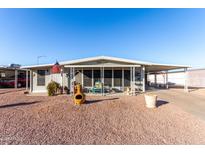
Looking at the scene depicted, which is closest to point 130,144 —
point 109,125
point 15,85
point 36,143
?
point 109,125

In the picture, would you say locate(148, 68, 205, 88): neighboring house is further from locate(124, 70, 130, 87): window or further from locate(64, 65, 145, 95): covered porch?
locate(124, 70, 130, 87): window

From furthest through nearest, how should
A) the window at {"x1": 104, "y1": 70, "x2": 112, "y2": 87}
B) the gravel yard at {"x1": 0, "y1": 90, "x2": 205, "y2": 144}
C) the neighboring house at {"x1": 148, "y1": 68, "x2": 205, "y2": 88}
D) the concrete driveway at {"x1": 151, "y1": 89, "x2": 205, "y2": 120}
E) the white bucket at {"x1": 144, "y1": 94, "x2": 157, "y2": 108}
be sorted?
the neighboring house at {"x1": 148, "y1": 68, "x2": 205, "y2": 88}
the window at {"x1": 104, "y1": 70, "x2": 112, "y2": 87}
the white bucket at {"x1": 144, "y1": 94, "x2": 157, "y2": 108}
the concrete driveway at {"x1": 151, "y1": 89, "x2": 205, "y2": 120}
the gravel yard at {"x1": 0, "y1": 90, "x2": 205, "y2": 144}

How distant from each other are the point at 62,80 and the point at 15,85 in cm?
1007

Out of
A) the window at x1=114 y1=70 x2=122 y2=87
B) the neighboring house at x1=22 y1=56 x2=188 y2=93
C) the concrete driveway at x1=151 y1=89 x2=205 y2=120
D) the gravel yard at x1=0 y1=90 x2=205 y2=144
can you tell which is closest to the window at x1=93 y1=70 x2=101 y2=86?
the neighboring house at x1=22 y1=56 x2=188 y2=93

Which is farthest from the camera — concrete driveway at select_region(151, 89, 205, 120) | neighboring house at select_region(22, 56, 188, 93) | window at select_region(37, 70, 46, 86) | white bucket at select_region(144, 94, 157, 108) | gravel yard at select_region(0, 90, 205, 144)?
window at select_region(37, 70, 46, 86)

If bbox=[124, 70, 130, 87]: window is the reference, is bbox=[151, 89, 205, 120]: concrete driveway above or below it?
below

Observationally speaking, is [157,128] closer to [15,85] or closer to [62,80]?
[62,80]

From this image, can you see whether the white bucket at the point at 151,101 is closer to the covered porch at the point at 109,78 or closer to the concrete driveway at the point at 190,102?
the concrete driveway at the point at 190,102

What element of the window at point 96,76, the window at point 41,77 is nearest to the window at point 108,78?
the window at point 96,76

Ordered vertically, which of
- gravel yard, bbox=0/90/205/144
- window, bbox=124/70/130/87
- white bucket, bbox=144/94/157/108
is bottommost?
gravel yard, bbox=0/90/205/144

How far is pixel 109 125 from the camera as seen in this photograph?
12.9 feet

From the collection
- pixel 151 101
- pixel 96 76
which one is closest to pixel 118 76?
pixel 96 76

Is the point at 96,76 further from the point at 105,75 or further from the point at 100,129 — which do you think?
the point at 100,129
